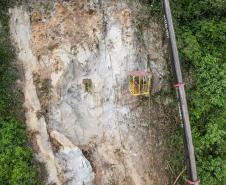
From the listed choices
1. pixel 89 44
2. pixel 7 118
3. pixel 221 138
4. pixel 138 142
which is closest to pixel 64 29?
pixel 89 44

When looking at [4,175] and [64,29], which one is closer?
[4,175]

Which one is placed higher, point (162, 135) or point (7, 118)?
point (7, 118)

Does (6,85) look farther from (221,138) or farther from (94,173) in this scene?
(221,138)

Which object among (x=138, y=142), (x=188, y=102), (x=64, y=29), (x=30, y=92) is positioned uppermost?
(x=64, y=29)

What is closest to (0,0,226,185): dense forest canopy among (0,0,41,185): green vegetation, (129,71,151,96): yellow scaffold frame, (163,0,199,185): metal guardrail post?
(0,0,41,185): green vegetation

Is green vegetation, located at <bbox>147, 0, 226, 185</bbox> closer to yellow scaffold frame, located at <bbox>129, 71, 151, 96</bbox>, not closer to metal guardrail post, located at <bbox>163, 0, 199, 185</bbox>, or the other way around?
metal guardrail post, located at <bbox>163, 0, 199, 185</bbox>

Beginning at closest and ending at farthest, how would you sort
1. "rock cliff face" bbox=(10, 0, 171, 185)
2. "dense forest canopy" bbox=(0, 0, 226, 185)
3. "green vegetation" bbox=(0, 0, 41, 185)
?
1. "green vegetation" bbox=(0, 0, 41, 185)
2. "dense forest canopy" bbox=(0, 0, 226, 185)
3. "rock cliff face" bbox=(10, 0, 171, 185)

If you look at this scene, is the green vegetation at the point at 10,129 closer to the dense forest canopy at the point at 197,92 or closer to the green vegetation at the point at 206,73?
the dense forest canopy at the point at 197,92
